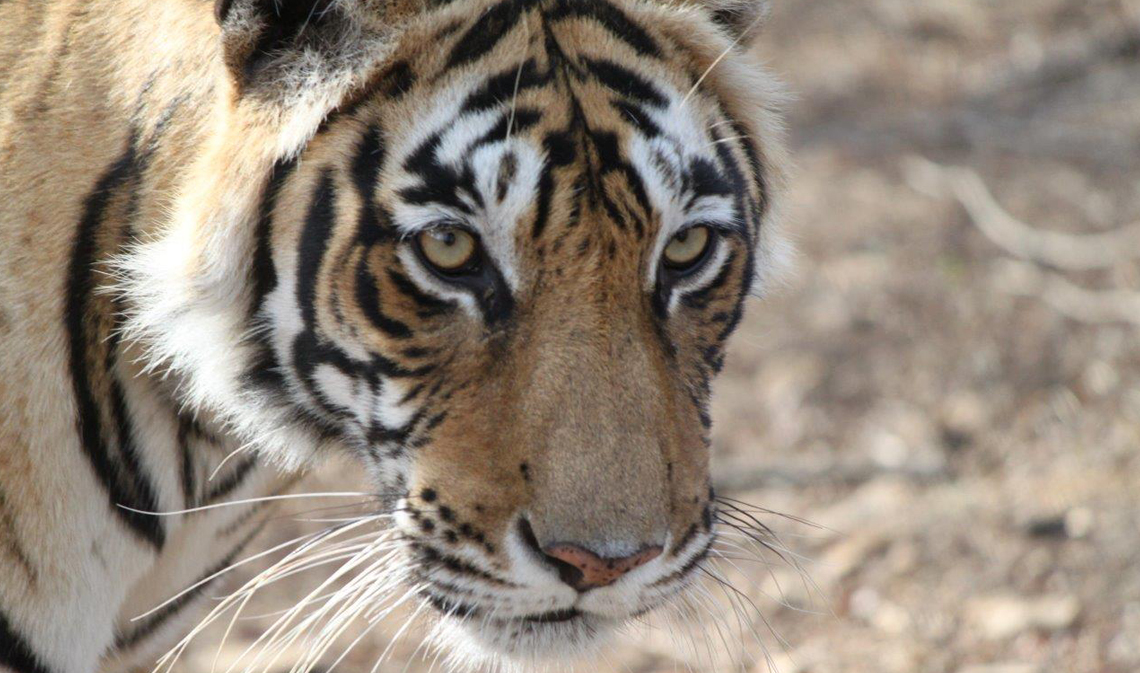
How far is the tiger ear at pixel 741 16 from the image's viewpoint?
2.16m

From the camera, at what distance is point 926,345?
4.15 meters

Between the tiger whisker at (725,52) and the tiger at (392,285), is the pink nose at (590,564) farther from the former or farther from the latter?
the tiger whisker at (725,52)

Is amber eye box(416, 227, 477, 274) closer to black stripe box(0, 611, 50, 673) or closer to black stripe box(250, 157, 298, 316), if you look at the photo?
black stripe box(250, 157, 298, 316)

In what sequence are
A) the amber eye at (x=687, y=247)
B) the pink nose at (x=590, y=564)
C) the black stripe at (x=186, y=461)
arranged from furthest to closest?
the black stripe at (x=186, y=461), the amber eye at (x=687, y=247), the pink nose at (x=590, y=564)

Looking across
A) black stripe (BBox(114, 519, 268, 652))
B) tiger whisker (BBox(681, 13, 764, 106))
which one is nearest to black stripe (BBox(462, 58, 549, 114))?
tiger whisker (BBox(681, 13, 764, 106))

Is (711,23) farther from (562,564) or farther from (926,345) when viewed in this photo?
(926,345)

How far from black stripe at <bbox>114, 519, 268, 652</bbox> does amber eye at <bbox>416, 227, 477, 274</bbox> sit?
2.64 feet

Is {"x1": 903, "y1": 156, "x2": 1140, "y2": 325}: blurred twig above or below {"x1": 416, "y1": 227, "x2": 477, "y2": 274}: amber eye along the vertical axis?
above

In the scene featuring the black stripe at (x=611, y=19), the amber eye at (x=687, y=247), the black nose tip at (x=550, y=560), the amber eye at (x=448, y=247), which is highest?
the black stripe at (x=611, y=19)

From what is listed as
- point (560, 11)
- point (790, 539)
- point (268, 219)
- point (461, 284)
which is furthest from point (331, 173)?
point (790, 539)

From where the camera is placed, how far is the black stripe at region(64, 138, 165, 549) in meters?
1.93

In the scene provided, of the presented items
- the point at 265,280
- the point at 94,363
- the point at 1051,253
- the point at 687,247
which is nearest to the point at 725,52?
the point at 687,247

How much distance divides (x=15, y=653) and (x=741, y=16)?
1.42m

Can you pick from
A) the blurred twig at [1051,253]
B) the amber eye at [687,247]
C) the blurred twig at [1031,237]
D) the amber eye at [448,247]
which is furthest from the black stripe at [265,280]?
the blurred twig at [1031,237]
